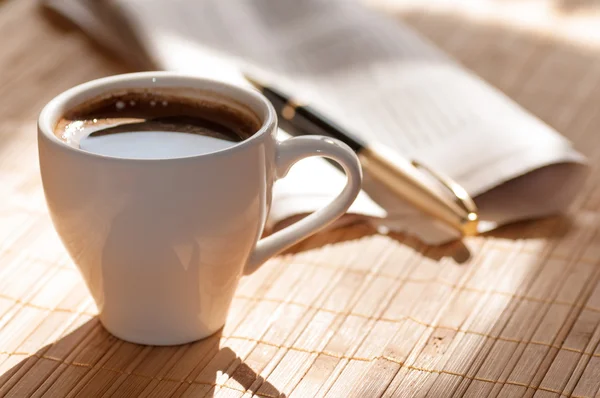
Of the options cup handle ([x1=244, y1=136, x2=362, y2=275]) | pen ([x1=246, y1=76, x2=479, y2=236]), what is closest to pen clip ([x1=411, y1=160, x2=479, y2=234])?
pen ([x1=246, y1=76, x2=479, y2=236])

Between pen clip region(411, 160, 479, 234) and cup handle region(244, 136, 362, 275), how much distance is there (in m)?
0.16

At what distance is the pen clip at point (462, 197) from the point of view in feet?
2.43

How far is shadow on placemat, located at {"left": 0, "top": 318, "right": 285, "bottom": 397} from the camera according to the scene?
0.57 metres

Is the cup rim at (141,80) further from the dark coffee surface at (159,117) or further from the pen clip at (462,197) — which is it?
the pen clip at (462,197)

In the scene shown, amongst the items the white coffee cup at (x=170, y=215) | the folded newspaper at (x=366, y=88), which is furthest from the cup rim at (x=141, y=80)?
the folded newspaper at (x=366, y=88)

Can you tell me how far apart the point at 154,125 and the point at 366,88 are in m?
0.35

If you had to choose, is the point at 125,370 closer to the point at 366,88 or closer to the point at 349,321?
the point at 349,321

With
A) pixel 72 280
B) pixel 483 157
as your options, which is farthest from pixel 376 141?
pixel 72 280

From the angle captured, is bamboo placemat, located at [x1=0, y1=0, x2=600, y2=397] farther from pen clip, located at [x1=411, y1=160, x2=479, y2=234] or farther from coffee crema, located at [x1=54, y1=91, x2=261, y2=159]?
coffee crema, located at [x1=54, y1=91, x2=261, y2=159]

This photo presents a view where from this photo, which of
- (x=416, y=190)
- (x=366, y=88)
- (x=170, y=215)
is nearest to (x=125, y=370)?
(x=170, y=215)

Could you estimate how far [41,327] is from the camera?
2.07 feet

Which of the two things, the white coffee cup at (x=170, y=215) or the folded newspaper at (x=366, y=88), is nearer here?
the white coffee cup at (x=170, y=215)

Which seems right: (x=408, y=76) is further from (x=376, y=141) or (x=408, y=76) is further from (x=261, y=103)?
(x=261, y=103)

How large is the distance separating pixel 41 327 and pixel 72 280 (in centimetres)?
6
